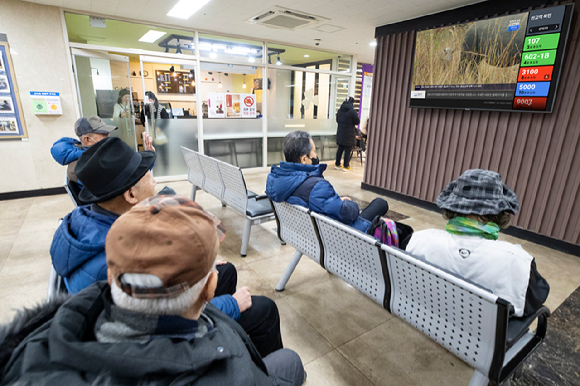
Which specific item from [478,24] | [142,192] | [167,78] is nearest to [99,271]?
[142,192]

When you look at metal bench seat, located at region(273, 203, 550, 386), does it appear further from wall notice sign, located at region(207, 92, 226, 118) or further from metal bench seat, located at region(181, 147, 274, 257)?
wall notice sign, located at region(207, 92, 226, 118)

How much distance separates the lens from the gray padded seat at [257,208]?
296 cm

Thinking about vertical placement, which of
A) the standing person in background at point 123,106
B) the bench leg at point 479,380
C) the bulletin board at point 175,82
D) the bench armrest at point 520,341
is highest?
the bulletin board at point 175,82

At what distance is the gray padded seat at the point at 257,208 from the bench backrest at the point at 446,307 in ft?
5.30

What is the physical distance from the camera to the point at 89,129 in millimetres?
2652

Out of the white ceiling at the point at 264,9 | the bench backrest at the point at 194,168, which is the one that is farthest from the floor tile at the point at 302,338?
the white ceiling at the point at 264,9

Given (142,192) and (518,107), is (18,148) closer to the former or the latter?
(142,192)

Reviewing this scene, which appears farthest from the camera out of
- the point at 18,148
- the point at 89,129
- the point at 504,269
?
the point at 18,148

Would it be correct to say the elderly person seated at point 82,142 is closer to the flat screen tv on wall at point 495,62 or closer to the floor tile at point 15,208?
the floor tile at point 15,208

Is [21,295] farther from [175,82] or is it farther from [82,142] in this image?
[175,82]

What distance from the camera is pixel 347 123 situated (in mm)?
6914

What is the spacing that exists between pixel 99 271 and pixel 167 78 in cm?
592

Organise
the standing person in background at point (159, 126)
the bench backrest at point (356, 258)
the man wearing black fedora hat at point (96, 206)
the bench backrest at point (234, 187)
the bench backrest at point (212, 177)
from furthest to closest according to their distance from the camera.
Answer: the standing person in background at point (159, 126)
the bench backrest at point (212, 177)
the bench backrest at point (234, 187)
the bench backrest at point (356, 258)
the man wearing black fedora hat at point (96, 206)

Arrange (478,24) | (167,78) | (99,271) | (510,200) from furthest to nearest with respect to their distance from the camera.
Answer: (167,78) < (478,24) < (510,200) < (99,271)
